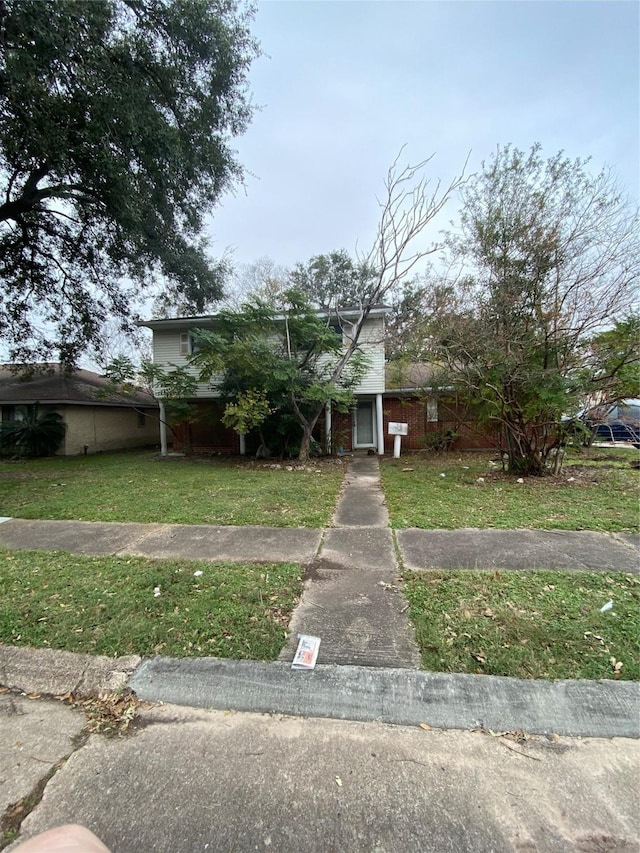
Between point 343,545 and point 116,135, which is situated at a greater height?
point 116,135

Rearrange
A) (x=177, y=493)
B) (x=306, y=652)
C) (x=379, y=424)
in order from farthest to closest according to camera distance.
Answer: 1. (x=379, y=424)
2. (x=177, y=493)
3. (x=306, y=652)

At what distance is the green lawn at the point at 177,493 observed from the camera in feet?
17.5

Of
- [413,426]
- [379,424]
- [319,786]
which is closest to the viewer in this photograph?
[319,786]

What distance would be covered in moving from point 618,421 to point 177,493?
9284mm

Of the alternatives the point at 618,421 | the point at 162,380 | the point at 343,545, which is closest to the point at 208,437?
the point at 162,380

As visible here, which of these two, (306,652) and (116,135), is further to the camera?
(116,135)

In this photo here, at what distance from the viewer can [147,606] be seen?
2.86m

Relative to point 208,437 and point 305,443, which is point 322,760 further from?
point 208,437

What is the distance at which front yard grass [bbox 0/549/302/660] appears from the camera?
8.04 feet

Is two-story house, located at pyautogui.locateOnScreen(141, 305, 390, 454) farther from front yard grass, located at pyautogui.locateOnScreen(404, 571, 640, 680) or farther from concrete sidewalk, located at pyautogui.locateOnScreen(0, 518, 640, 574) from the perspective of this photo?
front yard grass, located at pyautogui.locateOnScreen(404, 571, 640, 680)

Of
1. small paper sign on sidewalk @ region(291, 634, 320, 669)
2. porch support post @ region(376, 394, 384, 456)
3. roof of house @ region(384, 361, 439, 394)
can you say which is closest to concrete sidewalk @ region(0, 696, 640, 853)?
small paper sign on sidewalk @ region(291, 634, 320, 669)

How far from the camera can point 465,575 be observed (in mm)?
3283

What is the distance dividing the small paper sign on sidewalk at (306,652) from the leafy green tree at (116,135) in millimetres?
8460

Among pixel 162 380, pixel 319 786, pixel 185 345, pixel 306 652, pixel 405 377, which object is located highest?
pixel 185 345
